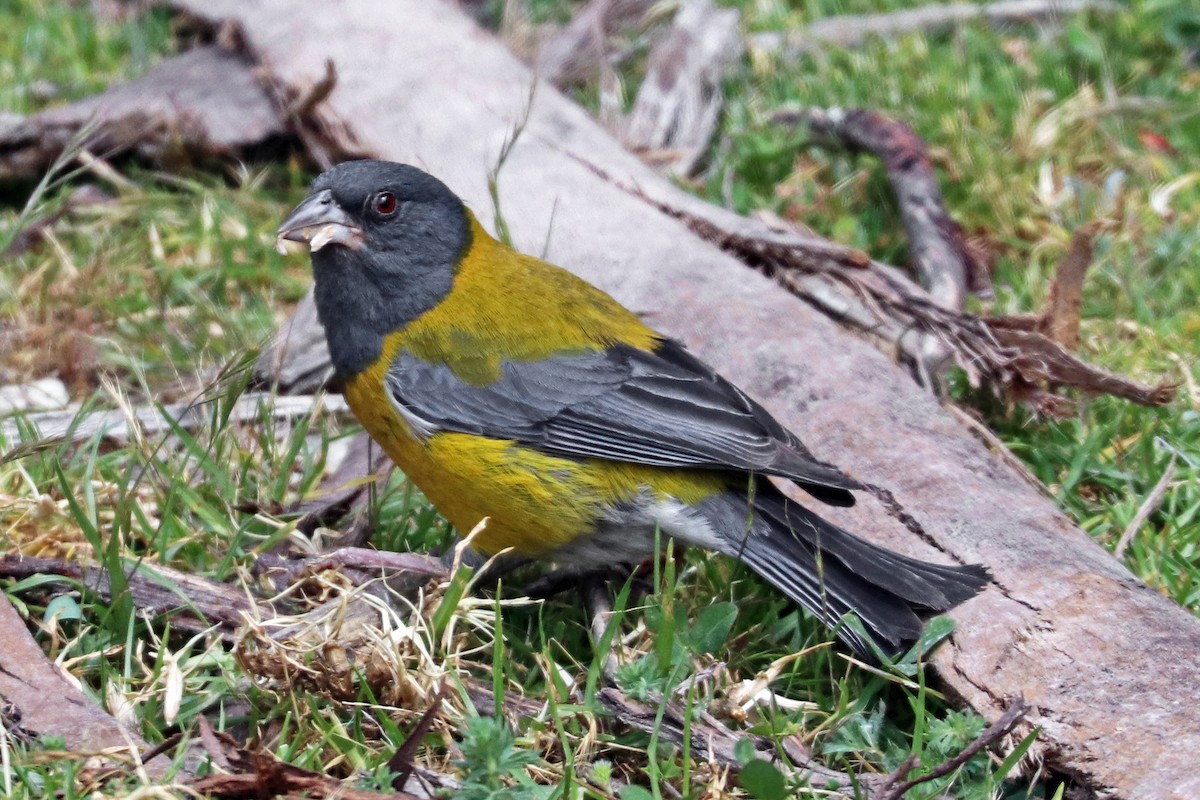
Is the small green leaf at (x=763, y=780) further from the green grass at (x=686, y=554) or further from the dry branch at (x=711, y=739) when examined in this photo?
the dry branch at (x=711, y=739)

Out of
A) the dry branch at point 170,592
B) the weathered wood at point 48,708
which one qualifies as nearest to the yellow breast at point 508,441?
the dry branch at point 170,592

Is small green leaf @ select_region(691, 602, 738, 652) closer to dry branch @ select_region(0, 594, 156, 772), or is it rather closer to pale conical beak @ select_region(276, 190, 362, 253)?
dry branch @ select_region(0, 594, 156, 772)

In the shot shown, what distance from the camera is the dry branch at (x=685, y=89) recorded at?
6.74 m

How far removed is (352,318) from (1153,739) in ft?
8.36

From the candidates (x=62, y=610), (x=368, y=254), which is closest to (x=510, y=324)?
(x=368, y=254)

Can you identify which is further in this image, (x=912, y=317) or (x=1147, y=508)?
(x=912, y=317)

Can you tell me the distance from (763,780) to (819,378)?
1.83m

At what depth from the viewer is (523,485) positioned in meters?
3.91

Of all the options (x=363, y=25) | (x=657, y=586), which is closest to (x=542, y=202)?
(x=363, y=25)

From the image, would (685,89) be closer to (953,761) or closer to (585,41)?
(585,41)

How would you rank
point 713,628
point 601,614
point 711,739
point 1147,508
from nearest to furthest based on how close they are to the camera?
1. point 711,739
2. point 713,628
3. point 601,614
4. point 1147,508

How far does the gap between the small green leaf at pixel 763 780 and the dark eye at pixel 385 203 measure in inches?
85.2

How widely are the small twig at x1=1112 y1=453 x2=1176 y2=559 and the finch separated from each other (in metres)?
0.69

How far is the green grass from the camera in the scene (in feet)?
10.9
